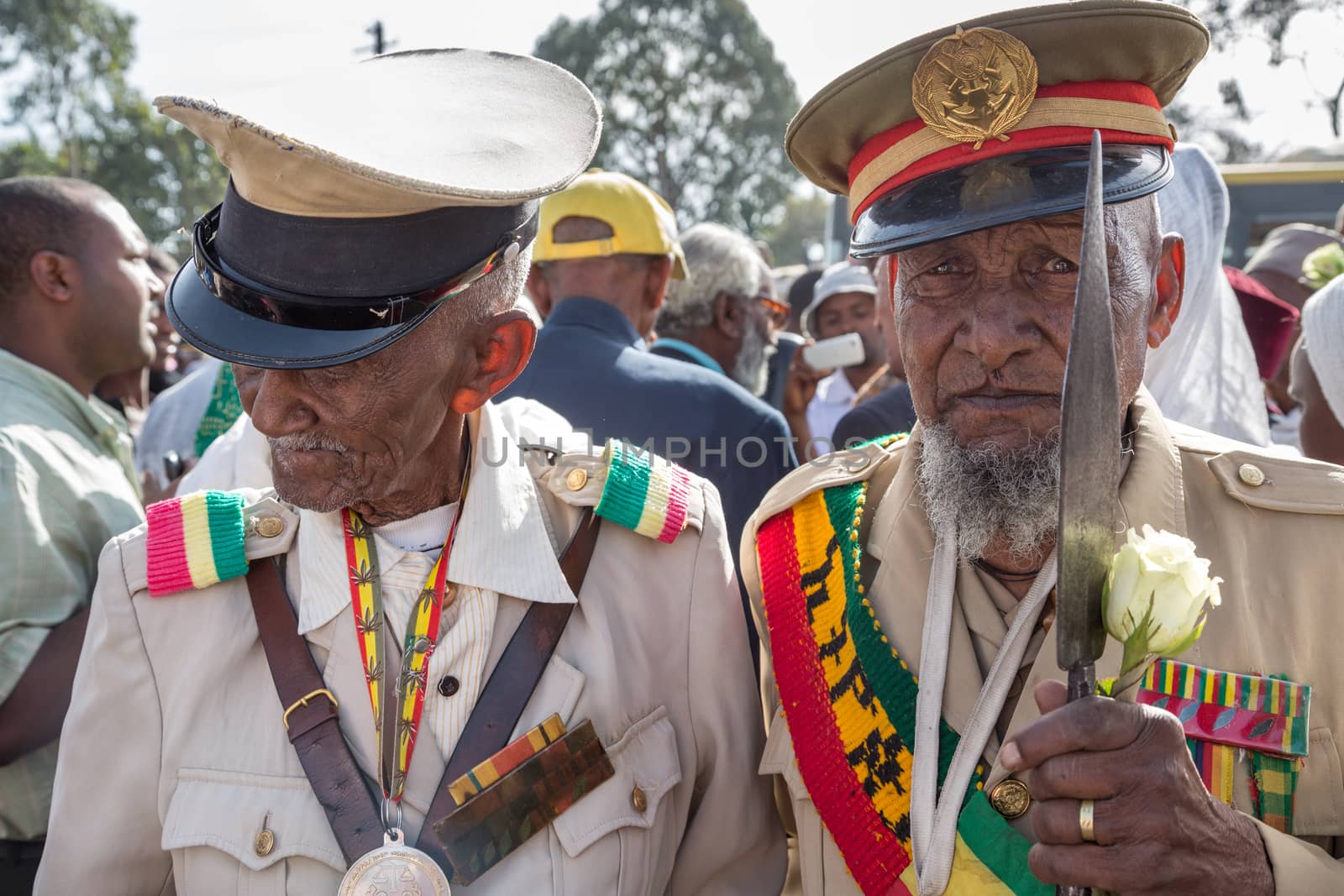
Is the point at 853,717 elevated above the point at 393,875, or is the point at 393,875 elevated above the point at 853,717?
the point at 853,717

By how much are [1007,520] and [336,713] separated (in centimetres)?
125

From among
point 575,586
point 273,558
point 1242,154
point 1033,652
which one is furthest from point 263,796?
point 1242,154

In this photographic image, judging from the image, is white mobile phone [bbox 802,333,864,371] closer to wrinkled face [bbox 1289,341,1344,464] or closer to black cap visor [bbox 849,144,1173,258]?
wrinkled face [bbox 1289,341,1344,464]

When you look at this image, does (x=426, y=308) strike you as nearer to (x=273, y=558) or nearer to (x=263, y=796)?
(x=273, y=558)

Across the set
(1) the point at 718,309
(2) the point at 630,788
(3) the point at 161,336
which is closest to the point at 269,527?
(2) the point at 630,788

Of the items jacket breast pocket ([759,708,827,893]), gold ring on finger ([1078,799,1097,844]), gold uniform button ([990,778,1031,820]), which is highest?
gold ring on finger ([1078,799,1097,844])

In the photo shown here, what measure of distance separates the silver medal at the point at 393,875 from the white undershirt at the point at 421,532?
558mm

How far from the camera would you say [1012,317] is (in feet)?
6.45

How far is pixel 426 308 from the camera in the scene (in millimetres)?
1971

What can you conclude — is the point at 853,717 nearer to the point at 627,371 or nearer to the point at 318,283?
the point at 318,283

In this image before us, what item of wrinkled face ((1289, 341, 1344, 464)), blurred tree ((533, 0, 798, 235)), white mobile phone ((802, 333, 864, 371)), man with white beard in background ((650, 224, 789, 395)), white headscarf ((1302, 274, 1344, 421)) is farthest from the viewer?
blurred tree ((533, 0, 798, 235))

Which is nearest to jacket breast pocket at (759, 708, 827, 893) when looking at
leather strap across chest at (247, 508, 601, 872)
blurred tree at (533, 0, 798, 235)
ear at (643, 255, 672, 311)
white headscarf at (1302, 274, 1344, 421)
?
leather strap across chest at (247, 508, 601, 872)

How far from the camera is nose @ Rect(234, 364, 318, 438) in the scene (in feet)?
6.38

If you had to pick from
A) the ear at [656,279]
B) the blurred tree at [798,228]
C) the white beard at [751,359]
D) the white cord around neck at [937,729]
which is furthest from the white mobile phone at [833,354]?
the blurred tree at [798,228]
